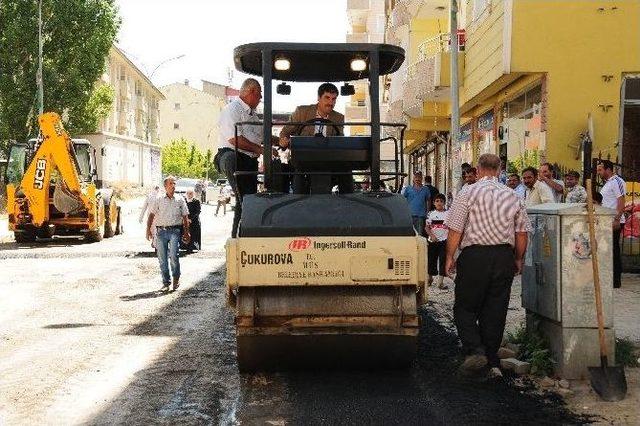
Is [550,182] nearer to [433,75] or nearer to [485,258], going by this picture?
[485,258]

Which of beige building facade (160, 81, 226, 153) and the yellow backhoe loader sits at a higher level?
beige building facade (160, 81, 226, 153)

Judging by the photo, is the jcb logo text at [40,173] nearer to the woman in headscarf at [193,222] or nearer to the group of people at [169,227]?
the woman in headscarf at [193,222]

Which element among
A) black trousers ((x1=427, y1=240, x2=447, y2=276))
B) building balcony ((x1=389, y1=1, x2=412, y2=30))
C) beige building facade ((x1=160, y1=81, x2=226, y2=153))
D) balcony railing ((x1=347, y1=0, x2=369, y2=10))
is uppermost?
balcony railing ((x1=347, y1=0, x2=369, y2=10))

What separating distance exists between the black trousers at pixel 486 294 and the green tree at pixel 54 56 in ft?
115

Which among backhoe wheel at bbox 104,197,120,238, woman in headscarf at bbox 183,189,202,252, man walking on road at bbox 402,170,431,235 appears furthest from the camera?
backhoe wheel at bbox 104,197,120,238

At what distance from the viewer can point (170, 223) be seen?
14172 millimetres

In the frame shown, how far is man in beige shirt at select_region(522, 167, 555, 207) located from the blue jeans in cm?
528

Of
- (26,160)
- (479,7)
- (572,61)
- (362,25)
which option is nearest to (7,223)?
(26,160)

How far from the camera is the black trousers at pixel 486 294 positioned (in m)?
7.40

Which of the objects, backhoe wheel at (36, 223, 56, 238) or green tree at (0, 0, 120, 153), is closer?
backhoe wheel at (36, 223, 56, 238)

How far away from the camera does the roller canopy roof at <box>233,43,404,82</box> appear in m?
7.73

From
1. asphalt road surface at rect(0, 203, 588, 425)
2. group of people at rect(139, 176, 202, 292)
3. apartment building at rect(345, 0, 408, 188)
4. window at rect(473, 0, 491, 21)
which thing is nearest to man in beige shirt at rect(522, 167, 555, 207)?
asphalt road surface at rect(0, 203, 588, 425)

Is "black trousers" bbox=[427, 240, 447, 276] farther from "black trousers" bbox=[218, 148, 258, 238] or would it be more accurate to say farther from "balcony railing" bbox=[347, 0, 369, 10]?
"balcony railing" bbox=[347, 0, 369, 10]

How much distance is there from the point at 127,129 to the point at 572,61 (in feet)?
196
